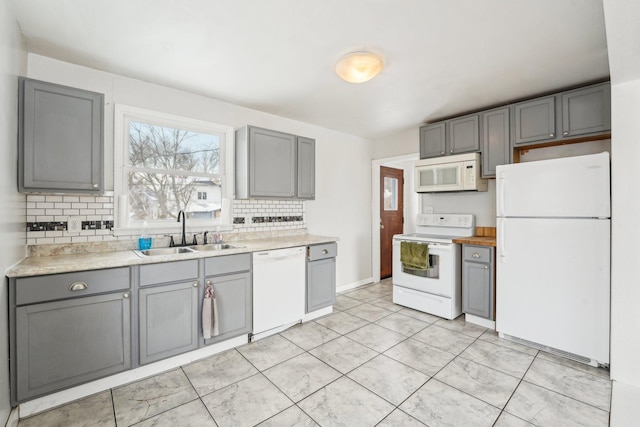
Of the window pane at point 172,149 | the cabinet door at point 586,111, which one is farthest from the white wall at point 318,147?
the cabinet door at point 586,111

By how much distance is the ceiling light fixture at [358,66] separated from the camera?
225cm

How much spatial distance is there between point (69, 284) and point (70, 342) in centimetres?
38

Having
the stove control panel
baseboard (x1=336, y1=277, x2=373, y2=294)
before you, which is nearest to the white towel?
baseboard (x1=336, y1=277, x2=373, y2=294)

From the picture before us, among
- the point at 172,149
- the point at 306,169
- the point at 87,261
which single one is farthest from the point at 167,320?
the point at 306,169

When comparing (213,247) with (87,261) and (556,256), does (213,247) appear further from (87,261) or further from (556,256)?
(556,256)

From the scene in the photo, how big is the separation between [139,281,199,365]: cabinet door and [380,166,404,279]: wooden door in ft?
11.4

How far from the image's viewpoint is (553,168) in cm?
257

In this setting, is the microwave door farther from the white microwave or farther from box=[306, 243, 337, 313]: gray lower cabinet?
box=[306, 243, 337, 313]: gray lower cabinet

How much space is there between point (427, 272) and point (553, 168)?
1660mm

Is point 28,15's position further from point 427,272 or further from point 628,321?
point 628,321

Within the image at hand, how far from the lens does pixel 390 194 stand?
5480mm

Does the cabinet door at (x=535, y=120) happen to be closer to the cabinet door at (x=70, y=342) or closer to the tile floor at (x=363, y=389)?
the tile floor at (x=363, y=389)

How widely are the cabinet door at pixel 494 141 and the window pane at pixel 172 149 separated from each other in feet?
10.1

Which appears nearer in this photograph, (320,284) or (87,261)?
(87,261)
